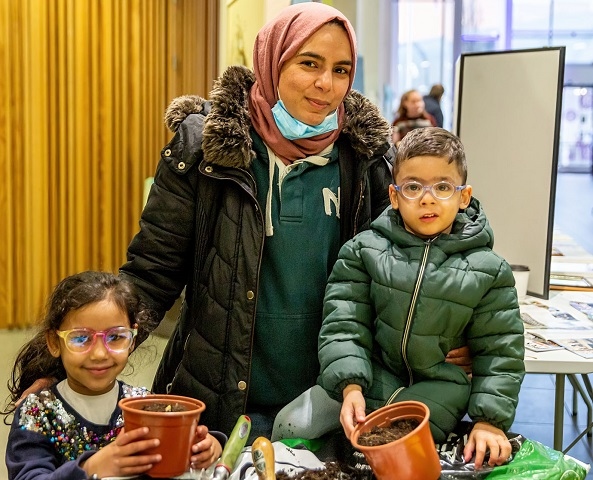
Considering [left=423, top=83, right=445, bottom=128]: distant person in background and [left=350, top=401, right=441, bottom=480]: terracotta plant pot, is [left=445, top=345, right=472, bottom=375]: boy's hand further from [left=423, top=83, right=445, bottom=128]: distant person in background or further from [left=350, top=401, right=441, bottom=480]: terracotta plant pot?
[left=423, top=83, right=445, bottom=128]: distant person in background

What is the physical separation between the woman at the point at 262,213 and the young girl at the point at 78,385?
273 mm

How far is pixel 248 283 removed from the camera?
1909 millimetres

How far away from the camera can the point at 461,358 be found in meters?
1.75

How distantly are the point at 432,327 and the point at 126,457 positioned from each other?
2.19 feet

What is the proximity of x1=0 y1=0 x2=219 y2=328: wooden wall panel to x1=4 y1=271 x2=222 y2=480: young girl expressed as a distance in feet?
12.3

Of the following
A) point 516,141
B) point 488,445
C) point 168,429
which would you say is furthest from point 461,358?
point 516,141

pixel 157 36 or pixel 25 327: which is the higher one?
pixel 157 36

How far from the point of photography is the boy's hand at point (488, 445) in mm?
1543

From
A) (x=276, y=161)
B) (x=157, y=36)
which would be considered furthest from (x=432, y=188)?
(x=157, y=36)

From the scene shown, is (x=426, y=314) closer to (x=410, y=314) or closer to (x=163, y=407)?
(x=410, y=314)

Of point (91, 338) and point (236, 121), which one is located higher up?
point (236, 121)

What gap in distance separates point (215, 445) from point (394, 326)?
0.44 meters

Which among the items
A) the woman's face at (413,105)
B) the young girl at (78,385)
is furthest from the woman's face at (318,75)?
the woman's face at (413,105)

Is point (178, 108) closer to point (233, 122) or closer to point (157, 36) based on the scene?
point (233, 122)
